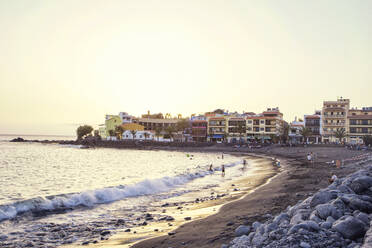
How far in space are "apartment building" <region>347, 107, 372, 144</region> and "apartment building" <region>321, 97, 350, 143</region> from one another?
1.42 m

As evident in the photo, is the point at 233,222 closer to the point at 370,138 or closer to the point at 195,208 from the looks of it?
the point at 195,208

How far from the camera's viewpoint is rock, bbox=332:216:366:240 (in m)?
5.51

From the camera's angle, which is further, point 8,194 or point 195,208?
point 8,194

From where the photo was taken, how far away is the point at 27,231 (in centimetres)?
1230

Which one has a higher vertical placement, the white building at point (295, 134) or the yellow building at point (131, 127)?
the yellow building at point (131, 127)

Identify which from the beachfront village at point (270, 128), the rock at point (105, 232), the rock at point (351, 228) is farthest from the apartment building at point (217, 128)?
the rock at point (351, 228)

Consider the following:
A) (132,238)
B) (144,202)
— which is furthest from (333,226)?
(144,202)

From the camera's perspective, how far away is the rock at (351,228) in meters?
5.51

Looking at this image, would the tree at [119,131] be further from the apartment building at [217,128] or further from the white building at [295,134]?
the white building at [295,134]

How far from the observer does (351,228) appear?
5.55 m

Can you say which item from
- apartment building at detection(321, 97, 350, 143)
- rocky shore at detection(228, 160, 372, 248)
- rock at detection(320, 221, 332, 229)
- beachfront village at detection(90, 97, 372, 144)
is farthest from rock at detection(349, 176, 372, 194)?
apartment building at detection(321, 97, 350, 143)

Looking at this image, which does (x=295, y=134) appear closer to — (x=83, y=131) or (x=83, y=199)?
(x=83, y=199)

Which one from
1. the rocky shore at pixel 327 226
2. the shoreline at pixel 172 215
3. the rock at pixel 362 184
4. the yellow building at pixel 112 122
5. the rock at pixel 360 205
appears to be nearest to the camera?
the rocky shore at pixel 327 226

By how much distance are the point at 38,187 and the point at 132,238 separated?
1726 centimetres
